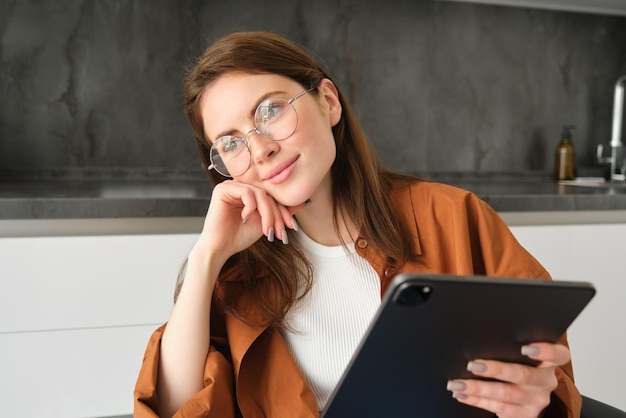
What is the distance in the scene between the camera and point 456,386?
0.74m

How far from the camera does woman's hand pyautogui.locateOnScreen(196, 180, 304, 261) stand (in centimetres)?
102

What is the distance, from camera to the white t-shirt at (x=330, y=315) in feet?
3.43

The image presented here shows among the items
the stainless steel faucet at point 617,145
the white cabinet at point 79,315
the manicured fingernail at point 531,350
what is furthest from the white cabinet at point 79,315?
the stainless steel faucet at point 617,145

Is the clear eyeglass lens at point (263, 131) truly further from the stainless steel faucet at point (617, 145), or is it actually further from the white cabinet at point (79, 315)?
the stainless steel faucet at point (617, 145)

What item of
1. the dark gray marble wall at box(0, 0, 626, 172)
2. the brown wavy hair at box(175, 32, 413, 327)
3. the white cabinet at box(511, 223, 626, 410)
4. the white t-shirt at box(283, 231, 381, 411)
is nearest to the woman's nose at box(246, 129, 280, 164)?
the brown wavy hair at box(175, 32, 413, 327)

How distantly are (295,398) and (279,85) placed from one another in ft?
1.58

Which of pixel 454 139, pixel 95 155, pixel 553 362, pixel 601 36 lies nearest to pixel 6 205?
pixel 95 155

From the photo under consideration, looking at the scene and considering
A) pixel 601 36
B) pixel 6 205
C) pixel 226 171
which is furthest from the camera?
pixel 601 36

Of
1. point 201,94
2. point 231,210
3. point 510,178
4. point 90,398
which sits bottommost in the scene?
point 90,398

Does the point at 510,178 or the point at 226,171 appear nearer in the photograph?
the point at 226,171

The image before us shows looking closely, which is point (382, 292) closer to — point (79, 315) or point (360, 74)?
point (79, 315)

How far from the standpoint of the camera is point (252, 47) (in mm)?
1036

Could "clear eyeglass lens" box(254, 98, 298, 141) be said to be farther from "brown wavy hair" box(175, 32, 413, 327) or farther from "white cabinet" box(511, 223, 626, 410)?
"white cabinet" box(511, 223, 626, 410)

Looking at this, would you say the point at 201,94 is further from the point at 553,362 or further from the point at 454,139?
the point at 454,139
